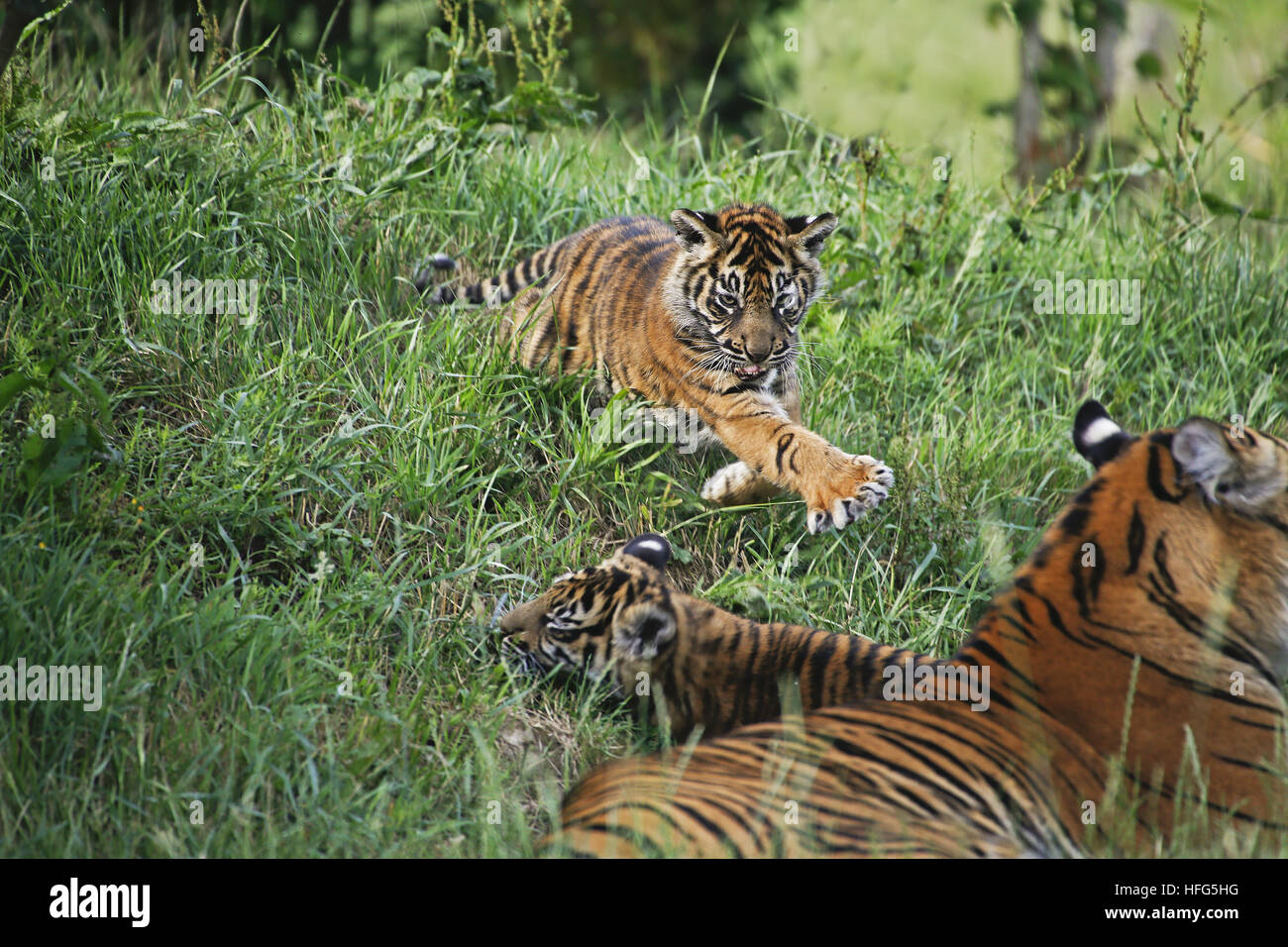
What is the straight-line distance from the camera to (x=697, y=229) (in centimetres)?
462

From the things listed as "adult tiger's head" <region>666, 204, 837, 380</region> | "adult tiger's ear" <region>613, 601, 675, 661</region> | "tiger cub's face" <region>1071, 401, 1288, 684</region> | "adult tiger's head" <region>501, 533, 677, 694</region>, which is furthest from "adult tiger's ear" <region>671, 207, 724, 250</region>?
"tiger cub's face" <region>1071, 401, 1288, 684</region>

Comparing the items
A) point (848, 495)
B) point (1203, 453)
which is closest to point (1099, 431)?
point (1203, 453)

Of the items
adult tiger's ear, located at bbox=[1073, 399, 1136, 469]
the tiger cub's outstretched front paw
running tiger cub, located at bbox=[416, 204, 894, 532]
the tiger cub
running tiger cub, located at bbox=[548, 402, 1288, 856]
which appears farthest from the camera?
running tiger cub, located at bbox=[416, 204, 894, 532]

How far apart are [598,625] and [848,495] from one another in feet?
3.50

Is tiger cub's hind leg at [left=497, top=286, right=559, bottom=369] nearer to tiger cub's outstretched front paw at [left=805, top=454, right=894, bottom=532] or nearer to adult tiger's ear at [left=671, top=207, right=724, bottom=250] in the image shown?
adult tiger's ear at [left=671, top=207, right=724, bottom=250]

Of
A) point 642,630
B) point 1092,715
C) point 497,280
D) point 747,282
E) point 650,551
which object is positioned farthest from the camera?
point 497,280

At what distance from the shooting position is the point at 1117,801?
3.01m

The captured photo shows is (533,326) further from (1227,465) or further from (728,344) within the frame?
(1227,465)

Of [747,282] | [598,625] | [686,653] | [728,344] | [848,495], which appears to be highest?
[747,282]

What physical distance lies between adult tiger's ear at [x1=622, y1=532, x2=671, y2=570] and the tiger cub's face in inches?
53.2

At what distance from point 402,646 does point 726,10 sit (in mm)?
6226

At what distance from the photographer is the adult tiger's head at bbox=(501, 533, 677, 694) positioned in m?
3.69
